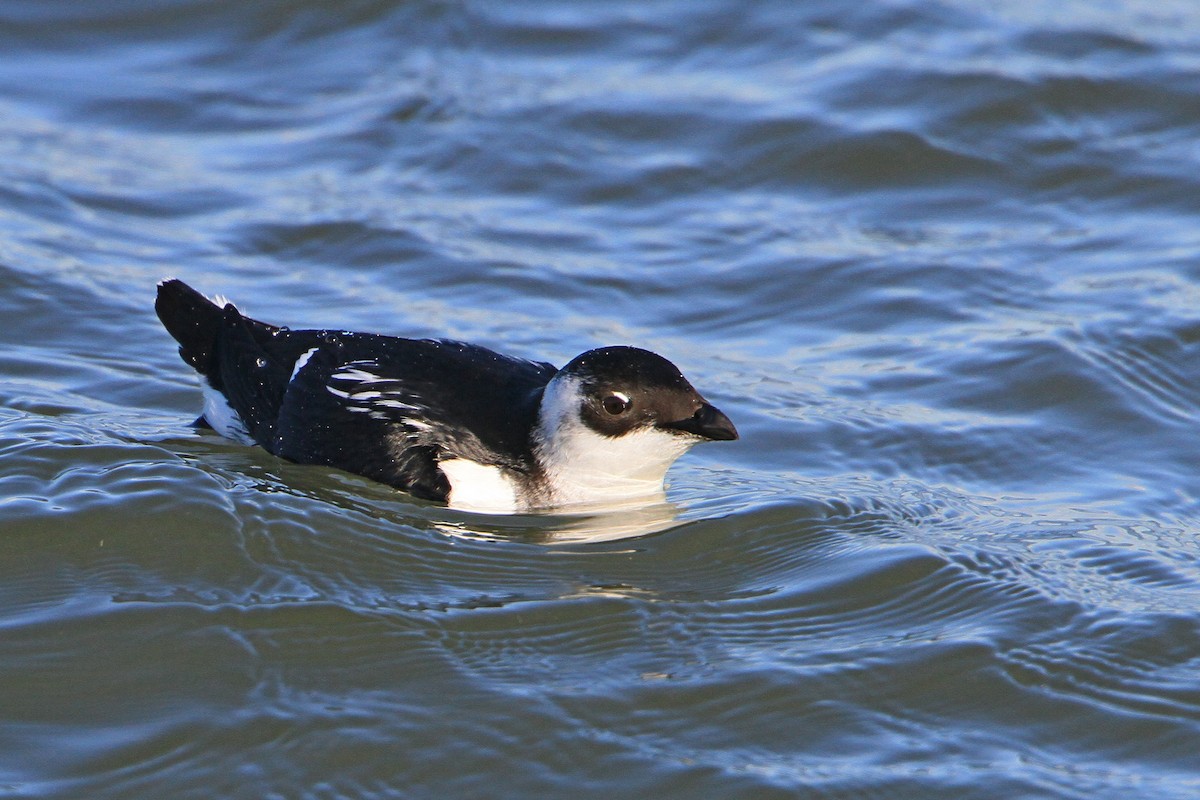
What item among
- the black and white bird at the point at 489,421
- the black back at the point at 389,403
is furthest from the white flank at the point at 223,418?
the black and white bird at the point at 489,421

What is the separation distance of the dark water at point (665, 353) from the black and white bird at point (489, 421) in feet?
0.56

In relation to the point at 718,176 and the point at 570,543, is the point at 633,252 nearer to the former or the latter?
the point at 718,176

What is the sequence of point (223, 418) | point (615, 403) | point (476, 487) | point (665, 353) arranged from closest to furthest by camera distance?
point (615, 403) → point (476, 487) → point (223, 418) → point (665, 353)

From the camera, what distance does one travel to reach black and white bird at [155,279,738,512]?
7039 millimetres

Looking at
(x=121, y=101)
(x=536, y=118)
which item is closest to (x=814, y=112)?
(x=536, y=118)

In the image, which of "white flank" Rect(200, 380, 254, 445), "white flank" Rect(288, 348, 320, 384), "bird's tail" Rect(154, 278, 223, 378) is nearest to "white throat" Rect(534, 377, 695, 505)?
"white flank" Rect(288, 348, 320, 384)

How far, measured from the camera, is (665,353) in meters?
Answer: 9.45

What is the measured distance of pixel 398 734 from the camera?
215 inches

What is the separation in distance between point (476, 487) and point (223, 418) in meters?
1.49

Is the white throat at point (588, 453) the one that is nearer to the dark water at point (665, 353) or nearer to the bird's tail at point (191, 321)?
the dark water at point (665, 353)

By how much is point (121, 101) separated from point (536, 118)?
11.2ft

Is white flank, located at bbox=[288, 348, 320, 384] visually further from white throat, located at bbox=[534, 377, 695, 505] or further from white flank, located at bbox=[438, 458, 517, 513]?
white throat, located at bbox=[534, 377, 695, 505]

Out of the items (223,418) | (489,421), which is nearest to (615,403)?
→ (489,421)

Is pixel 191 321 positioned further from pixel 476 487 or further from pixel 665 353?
pixel 665 353
